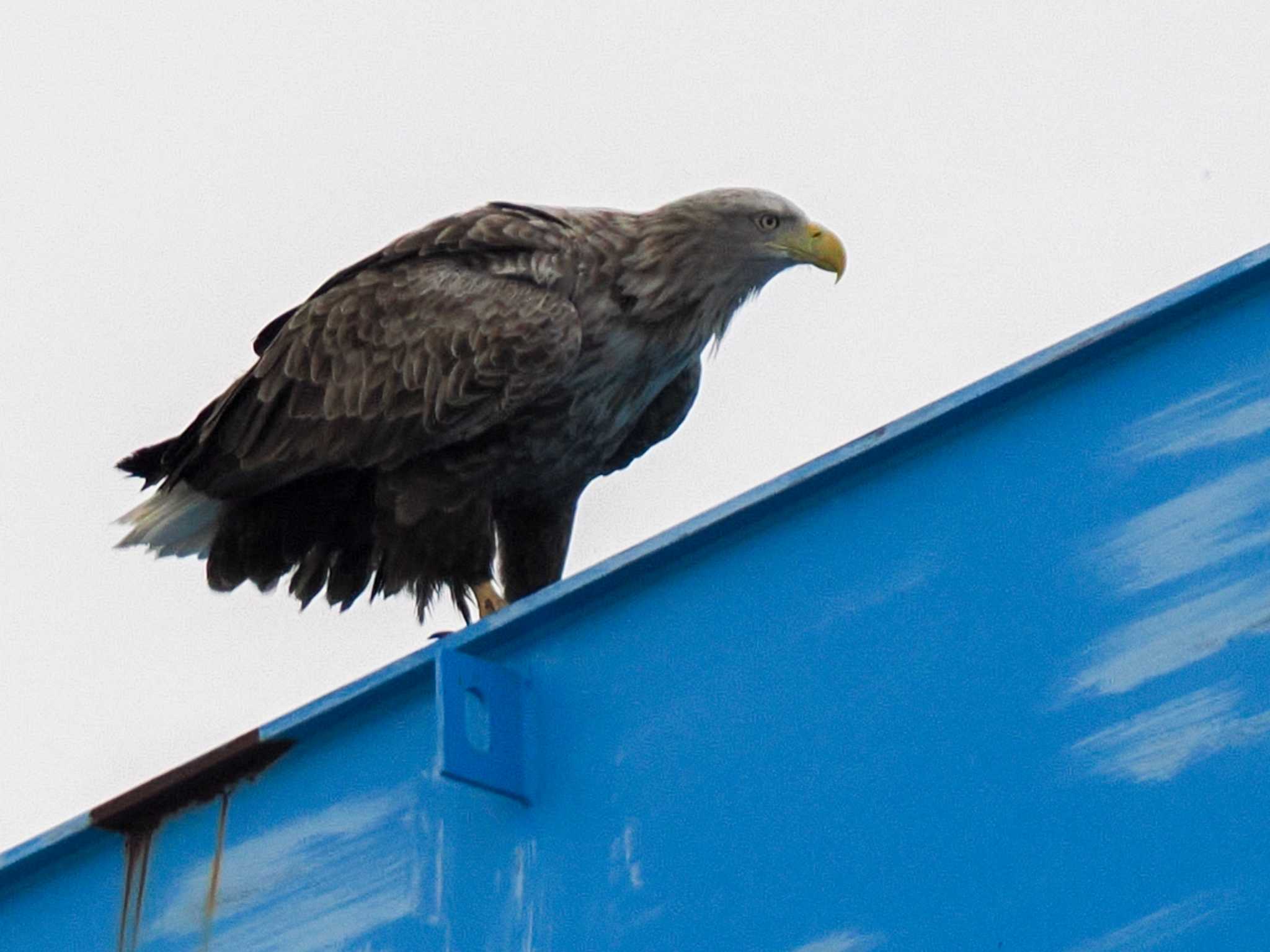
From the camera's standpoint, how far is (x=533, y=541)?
838 centimetres

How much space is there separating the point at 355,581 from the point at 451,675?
156 inches

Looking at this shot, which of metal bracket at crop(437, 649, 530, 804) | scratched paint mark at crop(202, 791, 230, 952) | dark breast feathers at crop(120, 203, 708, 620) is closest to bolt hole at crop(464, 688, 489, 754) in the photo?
metal bracket at crop(437, 649, 530, 804)

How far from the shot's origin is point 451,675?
4.40 metres

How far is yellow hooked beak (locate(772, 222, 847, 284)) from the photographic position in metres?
8.48

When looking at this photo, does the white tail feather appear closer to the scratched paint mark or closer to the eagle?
the eagle

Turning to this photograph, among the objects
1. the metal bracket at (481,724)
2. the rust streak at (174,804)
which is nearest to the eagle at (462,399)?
the rust streak at (174,804)

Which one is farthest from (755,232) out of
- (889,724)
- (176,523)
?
(889,724)

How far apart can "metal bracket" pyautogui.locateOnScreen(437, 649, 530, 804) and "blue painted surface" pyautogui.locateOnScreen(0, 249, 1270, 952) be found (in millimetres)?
47

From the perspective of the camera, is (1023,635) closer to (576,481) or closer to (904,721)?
(904,721)

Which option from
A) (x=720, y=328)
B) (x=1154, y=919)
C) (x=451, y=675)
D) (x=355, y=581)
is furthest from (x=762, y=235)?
(x=1154, y=919)

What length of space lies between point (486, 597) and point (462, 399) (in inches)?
26.9

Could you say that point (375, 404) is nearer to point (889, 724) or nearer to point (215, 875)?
point (215, 875)

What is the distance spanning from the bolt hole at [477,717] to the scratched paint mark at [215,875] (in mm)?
652

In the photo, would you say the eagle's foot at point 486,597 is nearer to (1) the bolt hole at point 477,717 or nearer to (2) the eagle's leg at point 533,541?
(2) the eagle's leg at point 533,541
